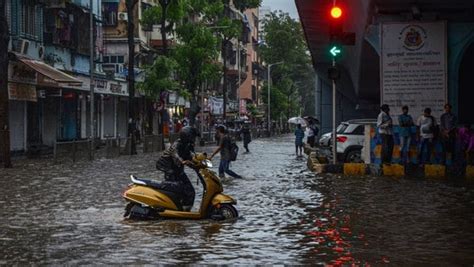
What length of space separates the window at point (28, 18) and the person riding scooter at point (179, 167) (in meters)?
24.4

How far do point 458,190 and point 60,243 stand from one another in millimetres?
10120

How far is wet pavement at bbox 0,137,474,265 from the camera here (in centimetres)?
906

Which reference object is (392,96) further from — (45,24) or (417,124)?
(45,24)

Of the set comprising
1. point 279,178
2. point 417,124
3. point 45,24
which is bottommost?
point 279,178

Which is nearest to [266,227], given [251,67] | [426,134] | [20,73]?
[426,134]

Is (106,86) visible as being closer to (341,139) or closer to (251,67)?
(341,139)

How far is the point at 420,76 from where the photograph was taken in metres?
22.6

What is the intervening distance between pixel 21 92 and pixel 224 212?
23.0 m

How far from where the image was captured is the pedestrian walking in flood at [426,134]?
21125mm

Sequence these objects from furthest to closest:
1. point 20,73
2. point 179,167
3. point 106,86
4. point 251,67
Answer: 1. point 251,67
2. point 106,86
3. point 20,73
4. point 179,167

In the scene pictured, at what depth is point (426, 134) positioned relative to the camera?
69.5 ft

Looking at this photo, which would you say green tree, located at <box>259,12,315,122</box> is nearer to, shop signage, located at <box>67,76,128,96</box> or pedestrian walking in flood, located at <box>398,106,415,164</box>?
shop signage, located at <box>67,76,128,96</box>

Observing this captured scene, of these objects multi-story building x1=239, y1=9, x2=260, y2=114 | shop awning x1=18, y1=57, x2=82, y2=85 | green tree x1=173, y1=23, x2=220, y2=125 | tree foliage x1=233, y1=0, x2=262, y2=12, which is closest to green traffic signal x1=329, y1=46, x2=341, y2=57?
shop awning x1=18, y1=57, x2=82, y2=85

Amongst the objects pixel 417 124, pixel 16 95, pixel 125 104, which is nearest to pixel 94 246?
pixel 417 124
